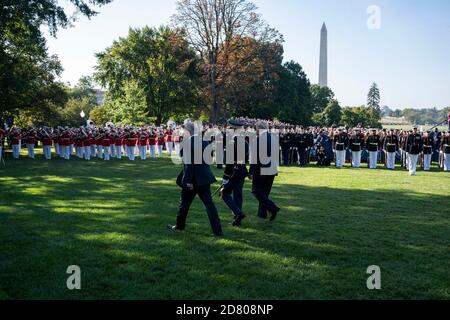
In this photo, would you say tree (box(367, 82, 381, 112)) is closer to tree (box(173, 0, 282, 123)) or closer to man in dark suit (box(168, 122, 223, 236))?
tree (box(173, 0, 282, 123))

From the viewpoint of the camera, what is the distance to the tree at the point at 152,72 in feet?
165

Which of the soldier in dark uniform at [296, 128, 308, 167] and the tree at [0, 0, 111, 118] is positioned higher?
the tree at [0, 0, 111, 118]

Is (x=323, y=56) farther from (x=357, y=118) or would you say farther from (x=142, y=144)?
(x=142, y=144)

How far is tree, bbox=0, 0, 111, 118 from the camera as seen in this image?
25531 mm

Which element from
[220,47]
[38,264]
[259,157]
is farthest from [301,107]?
[38,264]

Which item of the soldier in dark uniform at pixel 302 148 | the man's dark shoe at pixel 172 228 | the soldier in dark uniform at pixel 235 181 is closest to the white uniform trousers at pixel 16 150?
the soldier in dark uniform at pixel 302 148

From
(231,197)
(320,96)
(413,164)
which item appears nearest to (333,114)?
(320,96)

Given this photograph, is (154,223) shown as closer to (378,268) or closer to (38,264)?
(38,264)

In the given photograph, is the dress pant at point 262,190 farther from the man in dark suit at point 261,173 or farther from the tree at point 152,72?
the tree at point 152,72

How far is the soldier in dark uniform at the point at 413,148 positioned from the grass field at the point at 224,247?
21.7 feet

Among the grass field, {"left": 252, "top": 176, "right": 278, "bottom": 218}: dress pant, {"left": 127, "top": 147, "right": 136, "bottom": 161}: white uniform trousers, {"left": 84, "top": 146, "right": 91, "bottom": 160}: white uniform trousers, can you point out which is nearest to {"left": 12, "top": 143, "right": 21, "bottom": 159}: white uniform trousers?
{"left": 84, "top": 146, "right": 91, "bottom": 160}: white uniform trousers

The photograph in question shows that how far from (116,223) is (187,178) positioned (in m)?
2.02

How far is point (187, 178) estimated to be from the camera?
7965 millimetres

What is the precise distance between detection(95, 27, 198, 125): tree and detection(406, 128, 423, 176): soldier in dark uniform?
108 feet
